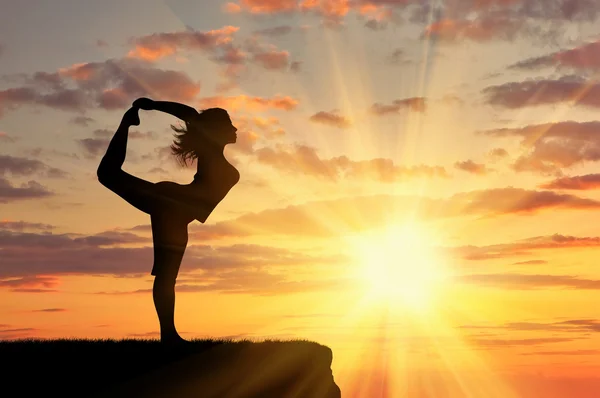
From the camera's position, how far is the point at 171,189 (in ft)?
60.3

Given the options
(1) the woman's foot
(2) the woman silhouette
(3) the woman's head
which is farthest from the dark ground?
(3) the woman's head

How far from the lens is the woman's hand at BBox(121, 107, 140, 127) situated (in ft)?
59.5

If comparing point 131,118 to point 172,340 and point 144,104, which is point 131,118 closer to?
point 144,104

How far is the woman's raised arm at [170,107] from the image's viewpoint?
59.8 feet

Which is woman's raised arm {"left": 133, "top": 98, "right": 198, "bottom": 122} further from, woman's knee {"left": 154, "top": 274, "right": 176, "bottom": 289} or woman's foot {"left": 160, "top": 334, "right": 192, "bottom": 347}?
woman's foot {"left": 160, "top": 334, "right": 192, "bottom": 347}

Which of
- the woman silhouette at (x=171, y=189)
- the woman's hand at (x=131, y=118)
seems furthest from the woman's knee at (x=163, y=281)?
the woman's hand at (x=131, y=118)

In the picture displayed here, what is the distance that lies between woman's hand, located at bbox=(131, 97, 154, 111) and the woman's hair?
2.78 feet

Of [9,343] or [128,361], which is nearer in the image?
[128,361]

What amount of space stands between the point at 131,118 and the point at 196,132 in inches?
54.9

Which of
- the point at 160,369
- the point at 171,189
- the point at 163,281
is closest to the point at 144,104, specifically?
the point at 171,189

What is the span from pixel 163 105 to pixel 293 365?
610cm

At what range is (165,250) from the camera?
1827cm

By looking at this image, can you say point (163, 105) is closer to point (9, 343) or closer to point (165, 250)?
point (165, 250)

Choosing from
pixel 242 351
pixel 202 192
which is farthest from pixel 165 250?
pixel 242 351
